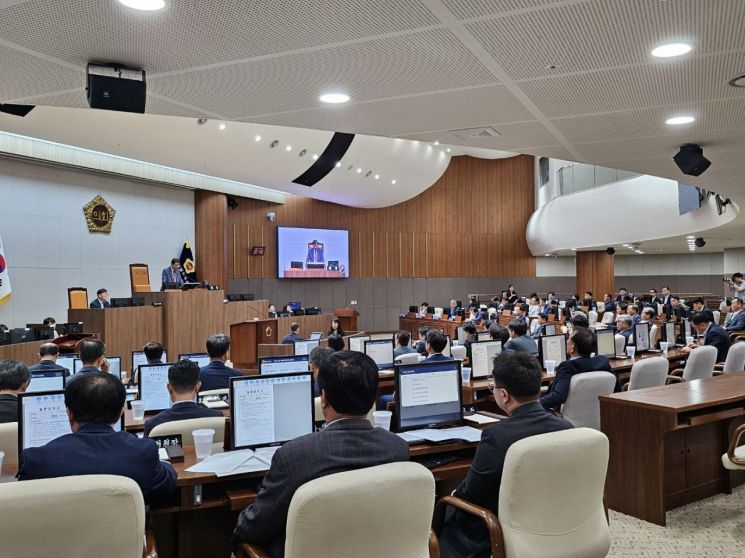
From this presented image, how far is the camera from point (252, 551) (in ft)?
7.36

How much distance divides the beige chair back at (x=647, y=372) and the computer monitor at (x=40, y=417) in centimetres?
454

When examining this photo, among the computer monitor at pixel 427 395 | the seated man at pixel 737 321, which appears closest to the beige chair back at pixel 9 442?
the computer monitor at pixel 427 395

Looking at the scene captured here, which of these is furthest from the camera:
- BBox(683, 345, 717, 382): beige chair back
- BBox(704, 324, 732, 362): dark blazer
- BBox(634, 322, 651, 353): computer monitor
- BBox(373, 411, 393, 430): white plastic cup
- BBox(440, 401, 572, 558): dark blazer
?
BBox(634, 322, 651, 353): computer monitor

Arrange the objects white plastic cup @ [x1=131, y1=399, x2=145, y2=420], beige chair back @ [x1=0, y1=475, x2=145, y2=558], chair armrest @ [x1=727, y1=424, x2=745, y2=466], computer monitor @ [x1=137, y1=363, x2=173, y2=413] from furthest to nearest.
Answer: computer monitor @ [x1=137, y1=363, x2=173, y2=413] < white plastic cup @ [x1=131, y1=399, x2=145, y2=420] < chair armrest @ [x1=727, y1=424, x2=745, y2=466] < beige chair back @ [x1=0, y1=475, x2=145, y2=558]

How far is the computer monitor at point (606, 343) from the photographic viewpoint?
758 centimetres

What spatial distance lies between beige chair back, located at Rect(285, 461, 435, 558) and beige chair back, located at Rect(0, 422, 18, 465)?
229 centimetres

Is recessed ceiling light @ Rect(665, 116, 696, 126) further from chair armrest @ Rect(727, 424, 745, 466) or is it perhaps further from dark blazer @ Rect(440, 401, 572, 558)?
dark blazer @ Rect(440, 401, 572, 558)

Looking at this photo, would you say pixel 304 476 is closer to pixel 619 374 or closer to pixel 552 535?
pixel 552 535

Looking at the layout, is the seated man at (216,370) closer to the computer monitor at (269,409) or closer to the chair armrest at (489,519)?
the computer monitor at (269,409)

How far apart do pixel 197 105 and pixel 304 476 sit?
2.97m

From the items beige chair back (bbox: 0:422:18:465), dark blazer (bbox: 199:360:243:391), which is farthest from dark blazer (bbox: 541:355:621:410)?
beige chair back (bbox: 0:422:18:465)

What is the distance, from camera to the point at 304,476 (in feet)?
7.13

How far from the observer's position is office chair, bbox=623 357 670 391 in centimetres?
574

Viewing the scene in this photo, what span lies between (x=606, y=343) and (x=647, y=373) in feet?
5.98
